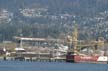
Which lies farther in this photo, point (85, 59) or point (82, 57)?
point (82, 57)

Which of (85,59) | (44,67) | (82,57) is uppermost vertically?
(82,57)

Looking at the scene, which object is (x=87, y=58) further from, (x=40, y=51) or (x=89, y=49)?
(x=40, y=51)

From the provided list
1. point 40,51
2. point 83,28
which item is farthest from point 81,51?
point 83,28

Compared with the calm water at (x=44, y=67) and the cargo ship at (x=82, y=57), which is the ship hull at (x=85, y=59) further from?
the calm water at (x=44, y=67)

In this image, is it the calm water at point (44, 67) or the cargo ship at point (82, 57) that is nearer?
the calm water at point (44, 67)

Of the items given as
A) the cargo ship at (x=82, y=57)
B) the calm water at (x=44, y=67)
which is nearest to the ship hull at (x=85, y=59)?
the cargo ship at (x=82, y=57)

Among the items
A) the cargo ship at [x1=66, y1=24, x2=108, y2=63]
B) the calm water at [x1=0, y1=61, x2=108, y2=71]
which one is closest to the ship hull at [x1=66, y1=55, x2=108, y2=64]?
the cargo ship at [x1=66, y1=24, x2=108, y2=63]

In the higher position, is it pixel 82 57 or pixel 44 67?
pixel 82 57

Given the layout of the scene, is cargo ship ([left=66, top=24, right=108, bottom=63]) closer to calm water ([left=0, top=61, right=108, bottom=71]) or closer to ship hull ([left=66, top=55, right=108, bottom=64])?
ship hull ([left=66, top=55, right=108, bottom=64])

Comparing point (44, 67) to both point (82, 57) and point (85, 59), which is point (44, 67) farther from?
point (82, 57)

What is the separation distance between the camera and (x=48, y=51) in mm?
124938

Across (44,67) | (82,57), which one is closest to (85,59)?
(82,57)

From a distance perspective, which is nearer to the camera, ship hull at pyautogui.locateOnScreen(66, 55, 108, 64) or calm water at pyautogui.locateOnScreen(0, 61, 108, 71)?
calm water at pyautogui.locateOnScreen(0, 61, 108, 71)

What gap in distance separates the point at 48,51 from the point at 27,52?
8.01 m
